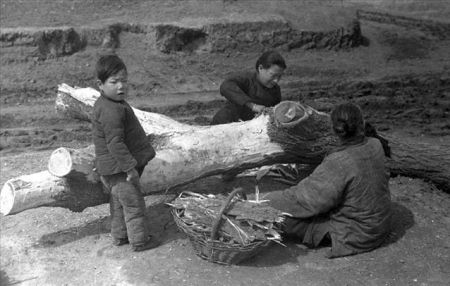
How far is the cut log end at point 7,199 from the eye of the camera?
4578 mm

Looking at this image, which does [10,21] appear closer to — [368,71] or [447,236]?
[368,71]

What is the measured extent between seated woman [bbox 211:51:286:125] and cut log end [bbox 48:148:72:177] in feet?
6.26

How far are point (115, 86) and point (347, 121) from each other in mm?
1820

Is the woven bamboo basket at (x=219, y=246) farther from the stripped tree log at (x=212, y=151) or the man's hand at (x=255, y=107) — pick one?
the man's hand at (x=255, y=107)

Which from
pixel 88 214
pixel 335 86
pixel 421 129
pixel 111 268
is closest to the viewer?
pixel 111 268

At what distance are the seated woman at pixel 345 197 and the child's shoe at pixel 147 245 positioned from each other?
3.54 ft

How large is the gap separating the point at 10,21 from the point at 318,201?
→ 9.44 metres

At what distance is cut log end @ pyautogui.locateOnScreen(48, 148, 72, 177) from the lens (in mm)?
4582

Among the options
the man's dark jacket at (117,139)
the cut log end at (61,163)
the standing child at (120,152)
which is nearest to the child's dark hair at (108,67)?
the standing child at (120,152)

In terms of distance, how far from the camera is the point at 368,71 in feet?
37.6

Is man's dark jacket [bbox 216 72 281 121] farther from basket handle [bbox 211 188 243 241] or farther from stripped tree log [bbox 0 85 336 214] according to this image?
basket handle [bbox 211 188 243 241]

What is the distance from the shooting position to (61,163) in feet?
15.1

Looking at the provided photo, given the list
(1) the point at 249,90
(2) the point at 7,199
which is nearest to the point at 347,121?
(1) the point at 249,90

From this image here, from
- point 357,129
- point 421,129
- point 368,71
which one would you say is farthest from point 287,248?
point 368,71
